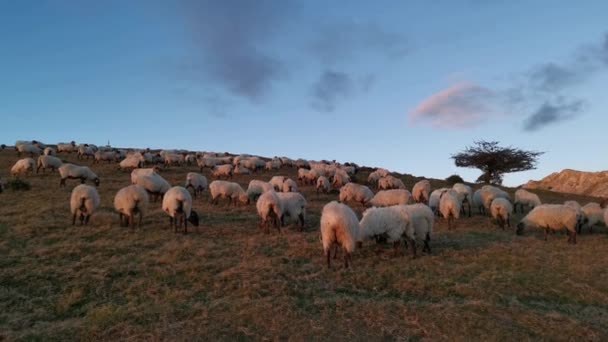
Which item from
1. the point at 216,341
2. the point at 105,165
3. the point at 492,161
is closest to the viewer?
the point at 216,341

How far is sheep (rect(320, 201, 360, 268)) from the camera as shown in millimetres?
13078

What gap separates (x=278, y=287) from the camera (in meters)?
11.1

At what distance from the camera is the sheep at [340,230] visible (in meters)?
13.1

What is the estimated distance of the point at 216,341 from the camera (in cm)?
834

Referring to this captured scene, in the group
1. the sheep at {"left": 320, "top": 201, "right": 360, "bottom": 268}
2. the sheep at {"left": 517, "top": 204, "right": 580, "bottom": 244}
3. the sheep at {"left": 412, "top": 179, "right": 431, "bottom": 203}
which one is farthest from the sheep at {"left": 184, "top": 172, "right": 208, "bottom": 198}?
the sheep at {"left": 517, "top": 204, "right": 580, "bottom": 244}

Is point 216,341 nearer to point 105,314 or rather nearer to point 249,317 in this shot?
point 249,317

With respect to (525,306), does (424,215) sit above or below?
above

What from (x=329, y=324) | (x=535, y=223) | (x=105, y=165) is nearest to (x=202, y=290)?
(x=329, y=324)

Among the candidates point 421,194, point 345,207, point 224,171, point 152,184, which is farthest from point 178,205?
point 224,171

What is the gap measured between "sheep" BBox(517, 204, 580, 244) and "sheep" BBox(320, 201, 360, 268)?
32.2 ft

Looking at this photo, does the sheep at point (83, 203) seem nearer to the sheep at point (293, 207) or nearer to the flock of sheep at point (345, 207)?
the flock of sheep at point (345, 207)

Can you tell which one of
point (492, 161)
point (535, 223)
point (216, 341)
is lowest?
point (216, 341)

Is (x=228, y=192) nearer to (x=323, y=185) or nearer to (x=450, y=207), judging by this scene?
(x=323, y=185)

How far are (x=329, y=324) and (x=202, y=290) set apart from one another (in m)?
3.65
